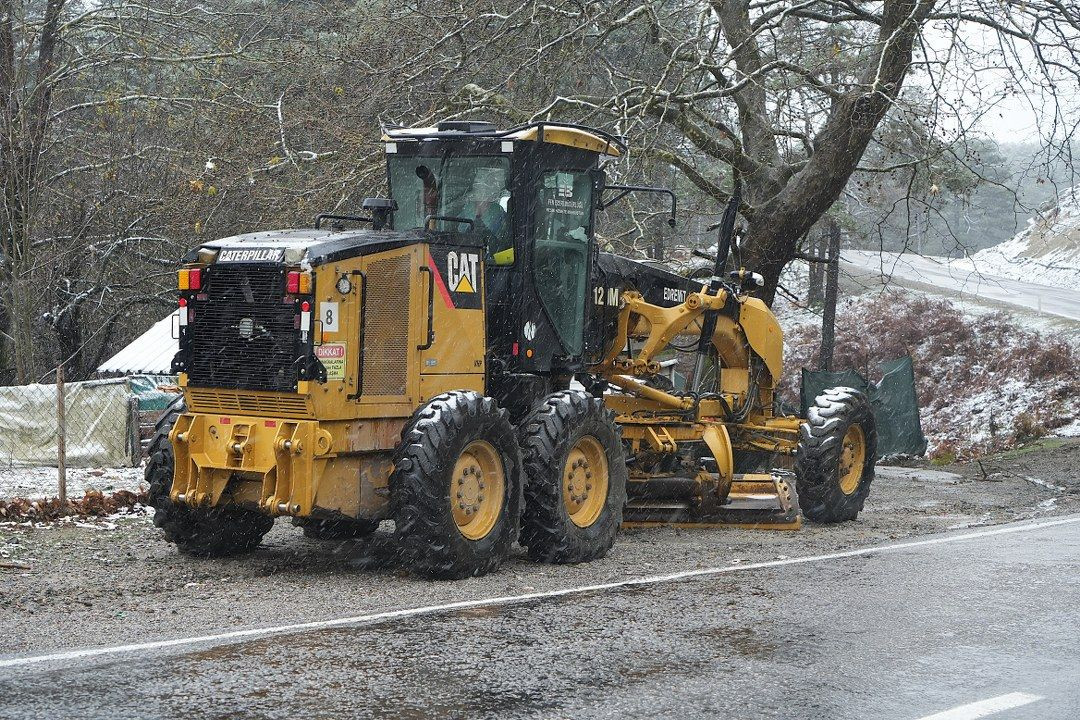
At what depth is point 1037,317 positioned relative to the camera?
39.4m

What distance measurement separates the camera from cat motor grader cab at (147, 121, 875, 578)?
9.24m

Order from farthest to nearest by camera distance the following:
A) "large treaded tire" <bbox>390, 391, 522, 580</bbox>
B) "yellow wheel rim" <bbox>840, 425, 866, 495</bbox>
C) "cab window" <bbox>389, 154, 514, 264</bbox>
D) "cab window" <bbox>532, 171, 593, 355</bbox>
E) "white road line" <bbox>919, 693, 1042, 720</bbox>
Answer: "yellow wheel rim" <bbox>840, 425, 866, 495</bbox>
"cab window" <bbox>532, 171, 593, 355</bbox>
"cab window" <bbox>389, 154, 514, 264</bbox>
"large treaded tire" <bbox>390, 391, 522, 580</bbox>
"white road line" <bbox>919, 693, 1042, 720</bbox>

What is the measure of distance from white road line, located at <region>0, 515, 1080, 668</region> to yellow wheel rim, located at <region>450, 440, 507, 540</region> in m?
0.96

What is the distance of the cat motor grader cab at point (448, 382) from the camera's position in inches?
364

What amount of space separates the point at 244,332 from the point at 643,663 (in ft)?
14.2

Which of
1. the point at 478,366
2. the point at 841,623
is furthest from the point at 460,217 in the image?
the point at 841,623

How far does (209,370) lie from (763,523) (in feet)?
19.8

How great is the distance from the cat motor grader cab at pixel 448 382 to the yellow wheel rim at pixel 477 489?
15 millimetres

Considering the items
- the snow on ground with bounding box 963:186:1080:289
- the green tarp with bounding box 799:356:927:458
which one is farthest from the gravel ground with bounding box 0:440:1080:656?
the snow on ground with bounding box 963:186:1080:289

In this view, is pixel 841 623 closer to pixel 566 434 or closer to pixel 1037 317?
pixel 566 434

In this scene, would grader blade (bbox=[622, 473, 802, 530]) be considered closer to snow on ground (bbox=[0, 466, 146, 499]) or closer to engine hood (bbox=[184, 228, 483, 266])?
engine hood (bbox=[184, 228, 483, 266])

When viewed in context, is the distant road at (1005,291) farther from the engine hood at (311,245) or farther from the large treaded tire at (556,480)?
the engine hood at (311,245)

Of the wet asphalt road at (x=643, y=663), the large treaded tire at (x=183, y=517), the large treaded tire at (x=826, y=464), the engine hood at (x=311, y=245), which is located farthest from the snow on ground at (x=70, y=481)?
the wet asphalt road at (x=643, y=663)

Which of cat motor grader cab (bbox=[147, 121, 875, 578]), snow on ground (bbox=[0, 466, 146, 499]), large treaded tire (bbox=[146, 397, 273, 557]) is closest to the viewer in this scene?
cat motor grader cab (bbox=[147, 121, 875, 578])
